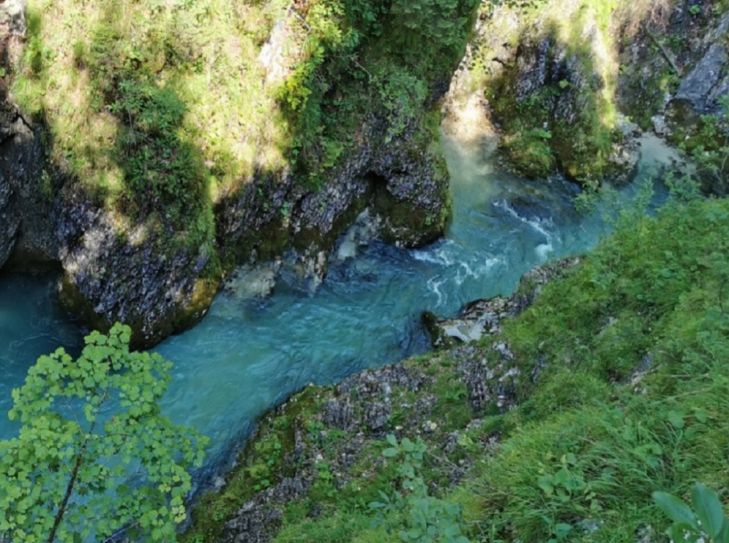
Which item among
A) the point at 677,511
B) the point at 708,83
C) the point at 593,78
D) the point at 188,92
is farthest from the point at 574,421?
the point at 708,83

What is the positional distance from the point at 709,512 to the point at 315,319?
10196 millimetres

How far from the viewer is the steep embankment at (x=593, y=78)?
17.8 meters

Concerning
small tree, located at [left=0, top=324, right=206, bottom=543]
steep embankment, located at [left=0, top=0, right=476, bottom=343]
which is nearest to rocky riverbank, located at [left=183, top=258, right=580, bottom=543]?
small tree, located at [left=0, top=324, right=206, bottom=543]

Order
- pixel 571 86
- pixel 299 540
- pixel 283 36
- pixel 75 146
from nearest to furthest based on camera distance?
pixel 299 540 < pixel 75 146 < pixel 283 36 < pixel 571 86

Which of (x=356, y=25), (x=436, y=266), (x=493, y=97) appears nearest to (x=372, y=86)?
(x=356, y=25)

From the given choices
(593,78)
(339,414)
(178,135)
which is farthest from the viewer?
(593,78)

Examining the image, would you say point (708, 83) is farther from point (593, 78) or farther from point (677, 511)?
point (677, 511)

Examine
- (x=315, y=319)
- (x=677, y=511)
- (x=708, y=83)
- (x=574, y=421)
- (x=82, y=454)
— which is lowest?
(x=315, y=319)

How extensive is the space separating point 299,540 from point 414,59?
10.3m

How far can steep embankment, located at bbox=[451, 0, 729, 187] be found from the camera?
1780 cm

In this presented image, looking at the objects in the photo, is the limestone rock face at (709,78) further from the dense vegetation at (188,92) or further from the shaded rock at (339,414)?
the shaded rock at (339,414)

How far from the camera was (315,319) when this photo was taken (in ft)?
38.1

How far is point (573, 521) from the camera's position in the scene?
3197mm

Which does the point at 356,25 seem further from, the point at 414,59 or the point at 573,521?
the point at 573,521
